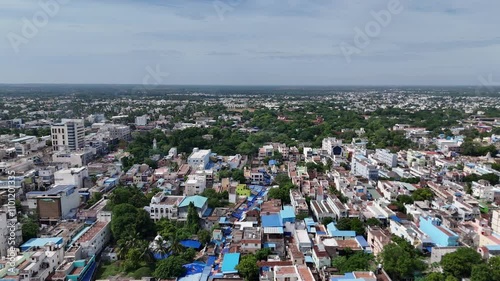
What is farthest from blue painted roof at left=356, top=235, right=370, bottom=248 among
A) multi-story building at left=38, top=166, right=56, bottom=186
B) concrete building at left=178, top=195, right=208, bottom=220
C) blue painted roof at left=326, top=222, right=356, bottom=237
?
multi-story building at left=38, top=166, right=56, bottom=186

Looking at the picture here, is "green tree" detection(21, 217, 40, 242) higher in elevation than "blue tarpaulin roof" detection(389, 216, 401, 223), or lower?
lower

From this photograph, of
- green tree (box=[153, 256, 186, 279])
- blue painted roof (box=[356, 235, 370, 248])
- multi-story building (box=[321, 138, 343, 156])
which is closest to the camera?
green tree (box=[153, 256, 186, 279])

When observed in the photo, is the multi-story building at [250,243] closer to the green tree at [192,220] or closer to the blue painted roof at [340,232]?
the green tree at [192,220]

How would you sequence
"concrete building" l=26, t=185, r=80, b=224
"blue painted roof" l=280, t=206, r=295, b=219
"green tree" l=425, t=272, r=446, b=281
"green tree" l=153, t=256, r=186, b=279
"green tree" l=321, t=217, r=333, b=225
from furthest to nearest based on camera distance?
"concrete building" l=26, t=185, r=80, b=224 → "green tree" l=321, t=217, r=333, b=225 → "blue painted roof" l=280, t=206, r=295, b=219 → "green tree" l=153, t=256, r=186, b=279 → "green tree" l=425, t=272, r=446, b=281

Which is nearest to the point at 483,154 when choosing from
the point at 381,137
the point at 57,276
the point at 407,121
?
the point at 381,137

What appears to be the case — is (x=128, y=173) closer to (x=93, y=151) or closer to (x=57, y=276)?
(x=93, y=151)

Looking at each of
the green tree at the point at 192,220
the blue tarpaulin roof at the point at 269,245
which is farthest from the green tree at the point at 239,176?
the blue tarpaulin roof at the point at 269,245

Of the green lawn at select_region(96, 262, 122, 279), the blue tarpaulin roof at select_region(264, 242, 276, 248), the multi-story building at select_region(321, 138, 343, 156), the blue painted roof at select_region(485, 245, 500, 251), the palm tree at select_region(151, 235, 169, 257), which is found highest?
the multi-story building at select_region(321, 138, 343, 156)

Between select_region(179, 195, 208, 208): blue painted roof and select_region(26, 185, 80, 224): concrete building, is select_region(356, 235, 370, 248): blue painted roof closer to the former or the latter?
select_region(179, 195, 208, 208): blue painted roof
